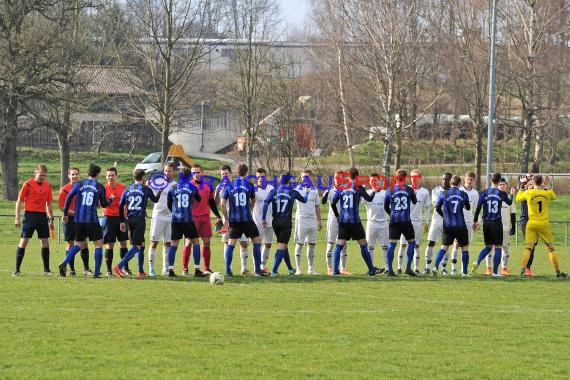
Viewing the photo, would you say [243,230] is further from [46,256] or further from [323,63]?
[323,63]

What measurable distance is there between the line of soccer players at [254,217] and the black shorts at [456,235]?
2cm

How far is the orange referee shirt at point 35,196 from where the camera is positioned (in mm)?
18766

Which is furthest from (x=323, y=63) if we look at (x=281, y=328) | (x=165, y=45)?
(x=281, y=328)

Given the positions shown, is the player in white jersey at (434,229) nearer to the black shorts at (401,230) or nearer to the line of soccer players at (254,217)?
the line of soccer players at (254,217)

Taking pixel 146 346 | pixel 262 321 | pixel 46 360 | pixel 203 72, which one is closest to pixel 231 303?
pixel 262 321

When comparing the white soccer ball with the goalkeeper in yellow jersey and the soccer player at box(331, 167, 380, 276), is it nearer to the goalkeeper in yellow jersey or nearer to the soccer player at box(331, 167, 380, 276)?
the soccer player at box(331, 167, 380, 276)

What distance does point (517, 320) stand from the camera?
557 inches

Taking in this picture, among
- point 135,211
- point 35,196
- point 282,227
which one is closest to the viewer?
point 35,196

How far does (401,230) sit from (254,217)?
3325mm

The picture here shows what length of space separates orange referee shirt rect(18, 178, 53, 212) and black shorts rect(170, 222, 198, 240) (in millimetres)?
2463

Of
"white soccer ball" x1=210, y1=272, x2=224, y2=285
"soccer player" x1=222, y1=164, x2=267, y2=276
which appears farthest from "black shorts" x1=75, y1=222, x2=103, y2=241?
"soccer player" x1=222, y1=164, x2=267, y2=276

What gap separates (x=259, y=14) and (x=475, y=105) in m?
13.3

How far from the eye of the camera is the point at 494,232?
21.0 meters

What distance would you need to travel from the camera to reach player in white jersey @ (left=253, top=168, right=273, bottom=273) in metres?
21.0
